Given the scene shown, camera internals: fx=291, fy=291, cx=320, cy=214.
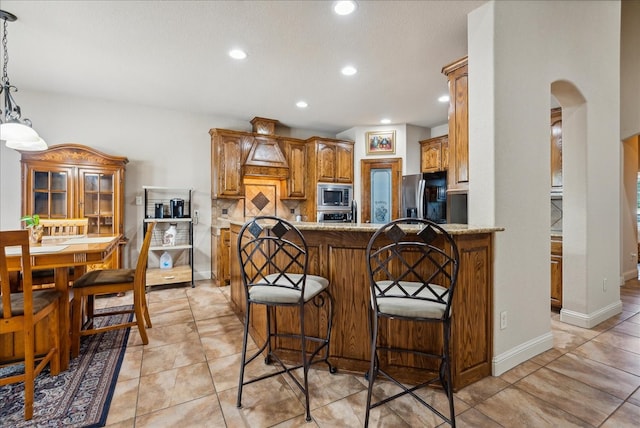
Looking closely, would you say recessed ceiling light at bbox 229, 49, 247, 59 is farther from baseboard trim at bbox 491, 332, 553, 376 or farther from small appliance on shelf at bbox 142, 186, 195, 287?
baseboard trim at bbox 491, 332, 553, 376

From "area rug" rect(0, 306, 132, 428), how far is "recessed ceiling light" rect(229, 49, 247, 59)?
288cm

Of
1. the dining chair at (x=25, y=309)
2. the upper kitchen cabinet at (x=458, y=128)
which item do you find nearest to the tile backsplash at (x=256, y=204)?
the dining chair at (x=25, y=309)

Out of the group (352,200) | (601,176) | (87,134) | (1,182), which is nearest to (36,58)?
(87,134)

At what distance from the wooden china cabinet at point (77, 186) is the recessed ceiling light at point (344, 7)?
3.41 meters

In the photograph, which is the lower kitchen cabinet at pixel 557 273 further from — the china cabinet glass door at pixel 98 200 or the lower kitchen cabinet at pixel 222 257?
the china cabinet glass door at pixel 98 200

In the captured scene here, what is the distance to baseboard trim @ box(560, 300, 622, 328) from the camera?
274 centimetres

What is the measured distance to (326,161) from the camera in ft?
17.7

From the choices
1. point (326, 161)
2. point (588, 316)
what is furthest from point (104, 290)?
point (588, 316)

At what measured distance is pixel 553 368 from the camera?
81.4 inches

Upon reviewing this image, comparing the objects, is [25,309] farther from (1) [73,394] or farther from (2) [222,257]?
(2) [222,257]

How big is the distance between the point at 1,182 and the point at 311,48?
4208mm

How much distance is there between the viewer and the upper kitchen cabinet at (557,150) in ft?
11.7

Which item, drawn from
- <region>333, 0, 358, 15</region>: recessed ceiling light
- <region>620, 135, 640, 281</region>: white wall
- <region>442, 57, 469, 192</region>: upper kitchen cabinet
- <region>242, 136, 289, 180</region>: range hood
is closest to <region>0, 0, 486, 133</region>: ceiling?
<region>333, 0, 358, 15</region>: recessed ceiling light

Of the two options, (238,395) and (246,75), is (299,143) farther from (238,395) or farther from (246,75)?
(238,395)
